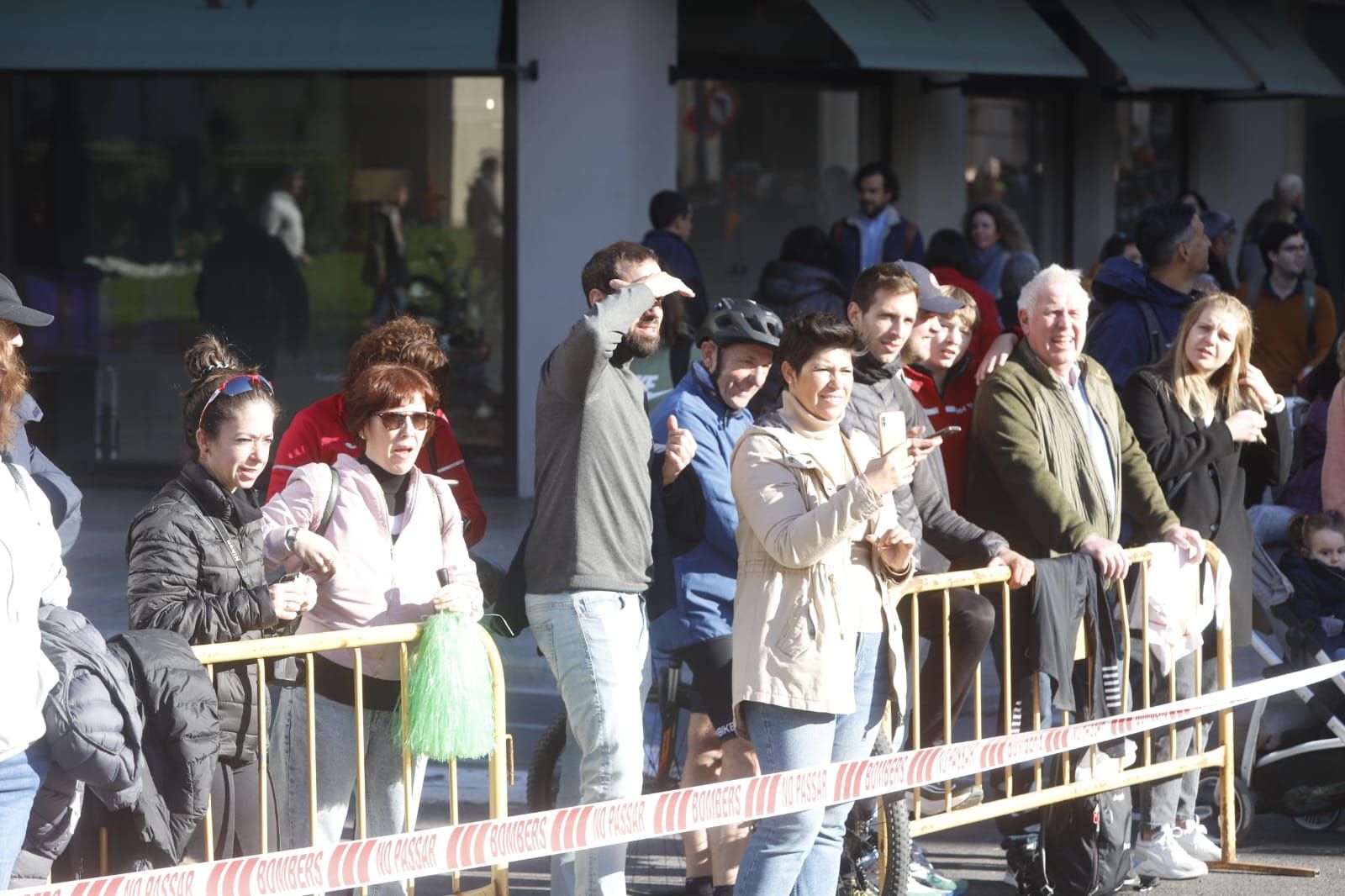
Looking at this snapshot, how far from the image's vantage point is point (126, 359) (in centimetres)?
1245

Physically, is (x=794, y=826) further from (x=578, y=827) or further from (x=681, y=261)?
(x=681, y=261)

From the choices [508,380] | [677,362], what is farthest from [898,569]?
[508,380]

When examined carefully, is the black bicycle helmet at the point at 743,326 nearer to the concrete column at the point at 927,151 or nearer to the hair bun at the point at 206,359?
the hair bun at the point at 206,359

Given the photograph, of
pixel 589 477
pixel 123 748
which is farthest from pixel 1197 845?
pixel 123 748

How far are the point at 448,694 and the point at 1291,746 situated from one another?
3.60m

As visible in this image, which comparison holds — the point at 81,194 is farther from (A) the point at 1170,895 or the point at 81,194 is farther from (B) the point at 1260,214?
(A) the point at 1170,895

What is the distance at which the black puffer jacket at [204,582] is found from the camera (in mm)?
4285

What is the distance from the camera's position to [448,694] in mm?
4434

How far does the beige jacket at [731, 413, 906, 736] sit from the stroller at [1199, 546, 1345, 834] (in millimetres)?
2451

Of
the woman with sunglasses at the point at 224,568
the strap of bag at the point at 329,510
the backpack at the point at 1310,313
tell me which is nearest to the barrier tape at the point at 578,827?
the woman with sunglasses at the point at 224,568

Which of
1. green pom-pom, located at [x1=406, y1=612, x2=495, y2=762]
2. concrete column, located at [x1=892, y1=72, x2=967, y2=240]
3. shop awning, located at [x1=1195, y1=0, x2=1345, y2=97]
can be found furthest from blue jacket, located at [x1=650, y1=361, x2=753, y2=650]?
shop awning, located at [x1=1195, y1=0, x2=1345, y2=97]

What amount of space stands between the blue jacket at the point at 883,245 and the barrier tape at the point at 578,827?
594 cm

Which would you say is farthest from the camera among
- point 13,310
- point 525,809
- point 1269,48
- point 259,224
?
point 1269,48

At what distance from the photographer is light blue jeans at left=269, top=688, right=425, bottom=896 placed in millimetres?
4598
